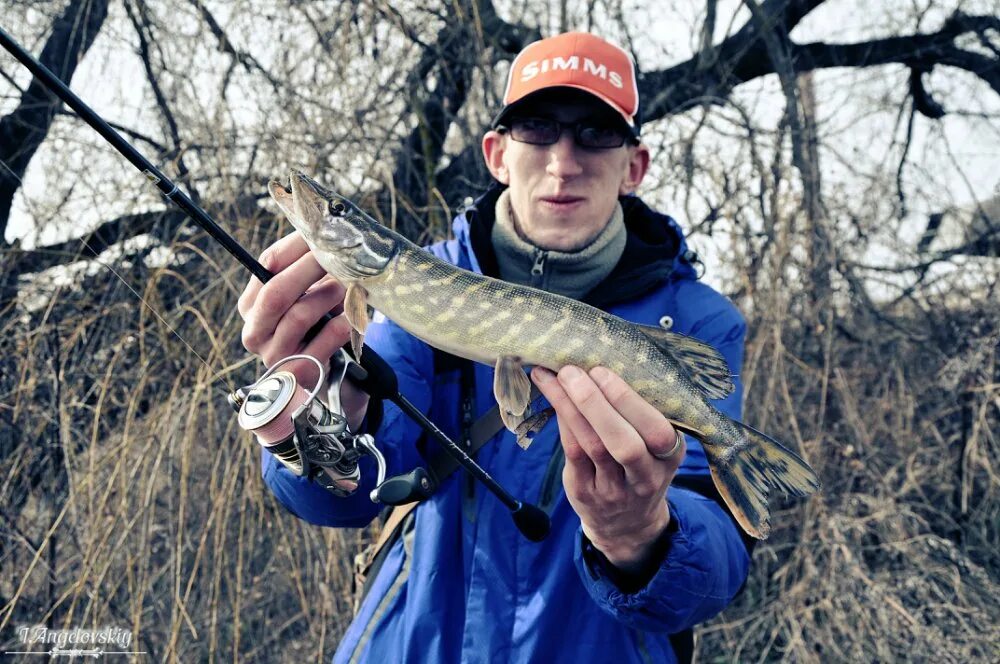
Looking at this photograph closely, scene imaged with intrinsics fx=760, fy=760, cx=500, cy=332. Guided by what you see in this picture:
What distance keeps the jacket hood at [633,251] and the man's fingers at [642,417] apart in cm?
42

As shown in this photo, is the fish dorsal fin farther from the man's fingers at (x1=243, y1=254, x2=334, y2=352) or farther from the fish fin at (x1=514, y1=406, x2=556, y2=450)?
the man's fingers at (x1=243, y1=254, x2=334, y2=352)

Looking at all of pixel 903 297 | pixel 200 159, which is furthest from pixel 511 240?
pixel 903 297

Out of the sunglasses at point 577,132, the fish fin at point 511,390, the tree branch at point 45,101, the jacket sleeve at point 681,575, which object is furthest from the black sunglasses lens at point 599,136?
the tree branch at point 45,101

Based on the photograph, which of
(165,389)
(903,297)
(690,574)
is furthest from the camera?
(903,297)

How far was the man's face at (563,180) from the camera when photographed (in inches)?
62.2

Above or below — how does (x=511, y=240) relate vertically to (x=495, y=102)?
below

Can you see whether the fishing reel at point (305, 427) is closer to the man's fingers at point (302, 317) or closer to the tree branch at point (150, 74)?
the man's fingers at point (302, 317)

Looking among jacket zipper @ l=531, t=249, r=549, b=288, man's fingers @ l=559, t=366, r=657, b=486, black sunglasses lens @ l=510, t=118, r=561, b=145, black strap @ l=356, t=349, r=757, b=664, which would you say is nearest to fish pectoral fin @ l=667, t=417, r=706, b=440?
man's fingers @ l=559, t=366, r=657, b=486

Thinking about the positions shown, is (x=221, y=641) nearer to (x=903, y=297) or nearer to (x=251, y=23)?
(x=251, y=23)

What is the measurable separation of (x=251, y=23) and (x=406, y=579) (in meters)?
2.51

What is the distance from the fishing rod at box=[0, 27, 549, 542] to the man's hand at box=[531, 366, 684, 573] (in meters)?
0.16

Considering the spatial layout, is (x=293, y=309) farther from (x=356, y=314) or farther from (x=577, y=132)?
(x=577, y=132)

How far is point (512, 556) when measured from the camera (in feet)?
4.59

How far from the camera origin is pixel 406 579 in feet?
4.63
